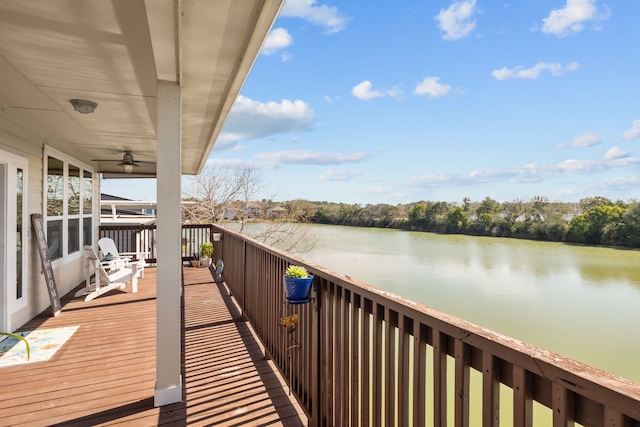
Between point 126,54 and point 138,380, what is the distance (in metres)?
2.41

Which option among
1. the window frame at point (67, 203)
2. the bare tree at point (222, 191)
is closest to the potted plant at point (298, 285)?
the window frame at point (67, 203)

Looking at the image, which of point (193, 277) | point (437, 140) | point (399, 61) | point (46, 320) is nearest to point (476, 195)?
point (437, 140)

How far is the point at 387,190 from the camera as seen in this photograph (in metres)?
48.0

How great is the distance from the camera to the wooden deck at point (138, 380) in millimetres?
2299

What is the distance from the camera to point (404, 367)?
132 cm

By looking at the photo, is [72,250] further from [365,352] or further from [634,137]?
[634,137]

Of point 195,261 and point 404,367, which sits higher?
point 404,367

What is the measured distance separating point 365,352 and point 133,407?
6.01ft

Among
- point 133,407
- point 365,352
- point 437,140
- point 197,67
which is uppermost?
point 437,140

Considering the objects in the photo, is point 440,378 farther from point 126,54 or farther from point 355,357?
point 126,54

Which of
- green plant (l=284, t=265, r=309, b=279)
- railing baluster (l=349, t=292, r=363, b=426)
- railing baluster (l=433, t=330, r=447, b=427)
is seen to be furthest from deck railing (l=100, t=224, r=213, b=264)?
railing baluster (l=433, t=330, r=447, b=427)

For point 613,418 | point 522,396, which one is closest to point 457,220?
point 522,396

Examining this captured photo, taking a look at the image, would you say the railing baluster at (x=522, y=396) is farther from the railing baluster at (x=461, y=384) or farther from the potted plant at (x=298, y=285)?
the potted plant at (x=298, y=285)

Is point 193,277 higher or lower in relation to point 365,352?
lower
